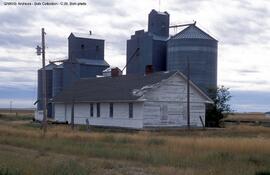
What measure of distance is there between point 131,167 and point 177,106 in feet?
91.5

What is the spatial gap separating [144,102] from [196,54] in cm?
1362

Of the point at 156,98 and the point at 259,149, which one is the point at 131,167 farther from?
the point at 156,98

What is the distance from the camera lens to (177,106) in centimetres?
4491

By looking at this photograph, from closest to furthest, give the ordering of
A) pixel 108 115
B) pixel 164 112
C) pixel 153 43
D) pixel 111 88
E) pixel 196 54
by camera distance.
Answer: pixel 164 112 → pixel 108 115 → pixel 111 88 → pixel 196 54 → pixel 153 43

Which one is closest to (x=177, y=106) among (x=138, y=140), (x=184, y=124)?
(x=184, y=124)

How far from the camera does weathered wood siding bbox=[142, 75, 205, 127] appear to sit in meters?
43.0

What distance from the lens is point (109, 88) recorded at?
160 feet

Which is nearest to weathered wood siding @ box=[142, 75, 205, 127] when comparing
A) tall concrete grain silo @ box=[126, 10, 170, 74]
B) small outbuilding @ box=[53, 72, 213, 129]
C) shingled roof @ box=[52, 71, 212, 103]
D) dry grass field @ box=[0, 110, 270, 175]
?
small outbuilding @ box=[53, 72, 213, 129]

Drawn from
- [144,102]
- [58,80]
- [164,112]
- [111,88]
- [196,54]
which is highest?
[196,54]

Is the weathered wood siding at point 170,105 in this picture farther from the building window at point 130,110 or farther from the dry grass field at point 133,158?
the dry grass field at point 133,158

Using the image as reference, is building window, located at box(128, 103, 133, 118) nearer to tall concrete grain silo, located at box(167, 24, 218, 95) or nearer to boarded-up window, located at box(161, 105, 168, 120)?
boarded-up window, located at box(161, 105, 168, 120)

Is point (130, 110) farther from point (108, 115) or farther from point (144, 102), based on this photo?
point (108, 115)

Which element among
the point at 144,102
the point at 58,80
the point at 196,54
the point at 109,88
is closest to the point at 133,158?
the point at 144,102

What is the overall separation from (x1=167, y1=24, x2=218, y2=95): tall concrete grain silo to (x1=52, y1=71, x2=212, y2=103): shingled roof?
23.1 feet
